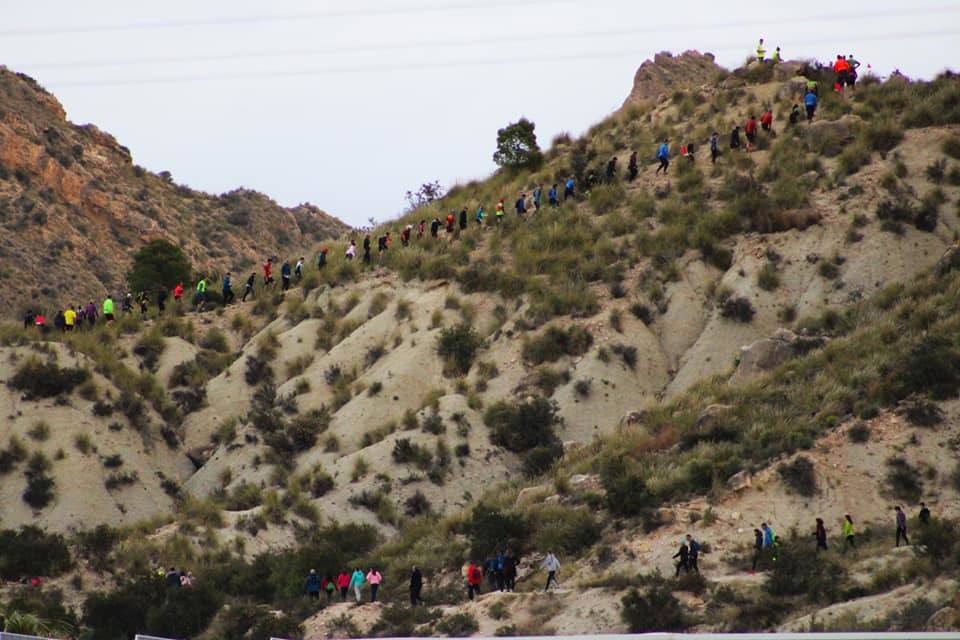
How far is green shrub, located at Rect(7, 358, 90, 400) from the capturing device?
185 feet

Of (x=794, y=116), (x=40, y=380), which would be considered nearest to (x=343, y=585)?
(x=40, y=380)

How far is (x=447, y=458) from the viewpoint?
50.3 m

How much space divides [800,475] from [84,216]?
63012mm

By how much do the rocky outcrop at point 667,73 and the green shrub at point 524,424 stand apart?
120 ft

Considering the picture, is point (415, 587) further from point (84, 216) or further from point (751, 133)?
point (84, 216)

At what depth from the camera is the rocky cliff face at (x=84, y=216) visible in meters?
88.1

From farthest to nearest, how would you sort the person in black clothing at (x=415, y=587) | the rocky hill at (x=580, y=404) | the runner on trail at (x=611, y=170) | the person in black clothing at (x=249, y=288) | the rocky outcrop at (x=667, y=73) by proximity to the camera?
1. the rocky outcrop at (x=667, y=73)
2. the person in black clothing at (x=249, y=288)
3. the runner on trail at (x=611, y=170)
4. the person in black clothing at (x=415, y=587)
5. the rocky hill at (x=580, y=404)

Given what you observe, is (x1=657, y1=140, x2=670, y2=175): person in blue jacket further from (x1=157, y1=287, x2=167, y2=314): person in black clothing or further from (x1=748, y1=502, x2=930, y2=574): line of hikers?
(x1=748, y1=502, x2=930, y2=574): line of hikers

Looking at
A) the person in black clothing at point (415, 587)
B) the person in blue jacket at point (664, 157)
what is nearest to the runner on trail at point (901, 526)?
the person in black clothing at point (415, 587)

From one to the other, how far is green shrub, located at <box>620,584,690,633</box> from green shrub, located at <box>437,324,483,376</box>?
797 inches

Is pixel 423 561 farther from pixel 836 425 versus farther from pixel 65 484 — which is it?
pixel 65 484

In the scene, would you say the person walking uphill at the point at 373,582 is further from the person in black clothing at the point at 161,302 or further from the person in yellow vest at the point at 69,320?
the person in black clothing at the point at 161,302

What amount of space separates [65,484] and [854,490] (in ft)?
88.0

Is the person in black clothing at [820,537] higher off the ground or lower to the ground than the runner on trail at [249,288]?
lower
